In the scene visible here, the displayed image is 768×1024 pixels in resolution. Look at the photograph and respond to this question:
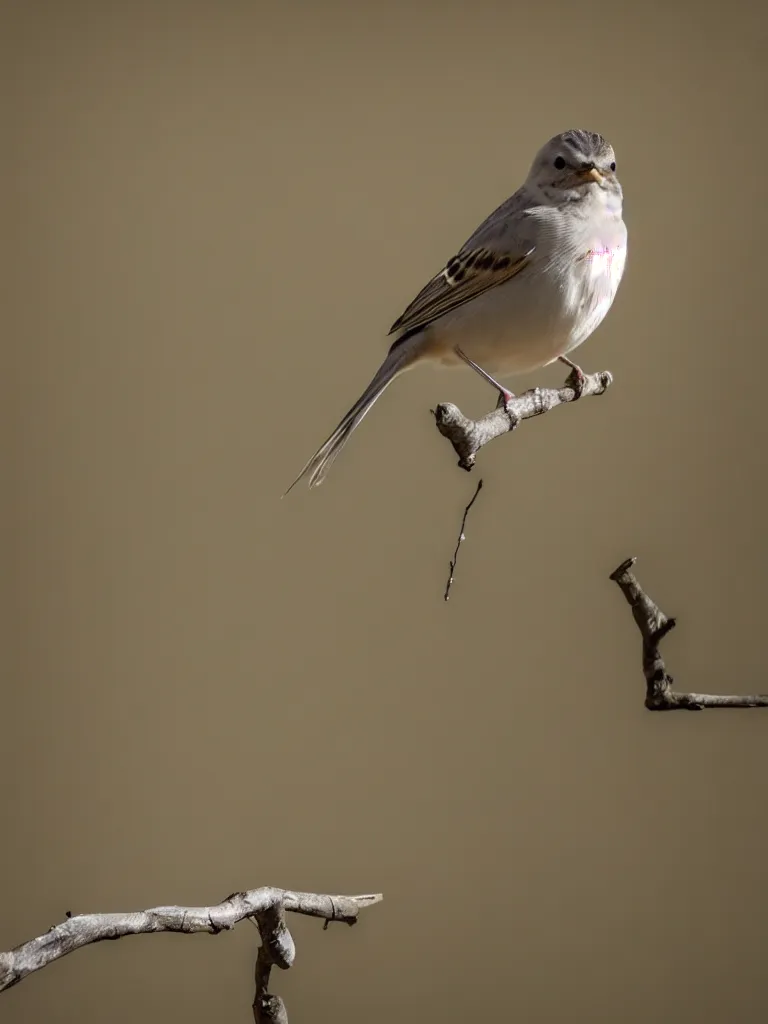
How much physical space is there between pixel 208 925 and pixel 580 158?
131 centimetres

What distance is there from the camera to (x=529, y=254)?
169 cm

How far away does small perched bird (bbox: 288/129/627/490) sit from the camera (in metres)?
1.67

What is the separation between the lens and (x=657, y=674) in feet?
3.33

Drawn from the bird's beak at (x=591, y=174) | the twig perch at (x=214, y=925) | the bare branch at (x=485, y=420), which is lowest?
the twig perch at (x=214, y=925)

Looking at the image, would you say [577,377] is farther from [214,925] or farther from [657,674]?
[214,925]

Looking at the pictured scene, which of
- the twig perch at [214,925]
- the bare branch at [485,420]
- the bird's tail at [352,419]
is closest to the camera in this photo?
the twig perch at [214,925]

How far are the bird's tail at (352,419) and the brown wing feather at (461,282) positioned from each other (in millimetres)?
57

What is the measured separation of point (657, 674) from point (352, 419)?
31.1 inches

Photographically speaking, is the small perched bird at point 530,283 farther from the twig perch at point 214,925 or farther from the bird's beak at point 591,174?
the twig perch at point 214,925

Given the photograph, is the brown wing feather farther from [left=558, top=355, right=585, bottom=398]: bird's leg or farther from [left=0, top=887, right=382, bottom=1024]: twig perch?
[left=0, top=887, right=382, bottom=1024]: twig perch

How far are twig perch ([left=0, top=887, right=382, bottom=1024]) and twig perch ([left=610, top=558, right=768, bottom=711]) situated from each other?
34cm

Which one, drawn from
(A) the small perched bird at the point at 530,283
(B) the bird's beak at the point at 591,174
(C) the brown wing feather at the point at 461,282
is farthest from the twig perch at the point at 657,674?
(B) the bird's beak at the point at 591,174

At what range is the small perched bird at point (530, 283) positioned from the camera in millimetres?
1672

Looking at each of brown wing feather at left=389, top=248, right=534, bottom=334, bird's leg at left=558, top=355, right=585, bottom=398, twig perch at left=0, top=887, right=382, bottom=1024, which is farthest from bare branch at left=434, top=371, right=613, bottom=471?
twig perch at left=0, top=887, right=382, bottom=1024
